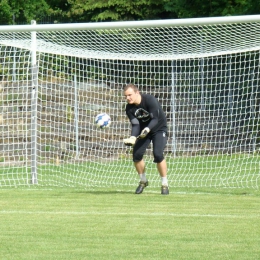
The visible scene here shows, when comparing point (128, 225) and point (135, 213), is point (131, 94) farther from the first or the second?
point (128, 225)

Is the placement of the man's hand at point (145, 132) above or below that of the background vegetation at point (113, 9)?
below

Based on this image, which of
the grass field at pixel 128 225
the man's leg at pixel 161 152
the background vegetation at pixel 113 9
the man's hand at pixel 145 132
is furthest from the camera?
the background vegetation at pixel 113 9

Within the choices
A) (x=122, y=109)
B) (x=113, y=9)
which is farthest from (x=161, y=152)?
(x=113, y=9)

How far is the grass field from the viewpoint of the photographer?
7676 millimetres

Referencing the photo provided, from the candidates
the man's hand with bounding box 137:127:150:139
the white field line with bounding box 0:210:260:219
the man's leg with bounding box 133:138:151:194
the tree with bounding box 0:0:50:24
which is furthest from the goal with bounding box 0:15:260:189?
the tree with bounding box 0:0:50:24

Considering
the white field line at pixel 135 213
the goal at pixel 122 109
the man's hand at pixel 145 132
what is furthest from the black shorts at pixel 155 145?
the white field line at pixel 135 213

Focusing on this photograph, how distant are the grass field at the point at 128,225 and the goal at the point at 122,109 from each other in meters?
2.23

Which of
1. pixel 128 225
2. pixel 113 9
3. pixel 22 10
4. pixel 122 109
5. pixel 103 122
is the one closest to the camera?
pixel 128 225

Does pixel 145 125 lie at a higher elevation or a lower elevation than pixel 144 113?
lower

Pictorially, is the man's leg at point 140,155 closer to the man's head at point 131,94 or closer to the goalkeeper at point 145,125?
the goalkeeper at point 145,125

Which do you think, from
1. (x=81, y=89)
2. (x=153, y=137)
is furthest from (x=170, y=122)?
(x=153, y=137)

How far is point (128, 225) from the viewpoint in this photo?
9367 mm

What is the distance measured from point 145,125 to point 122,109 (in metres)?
6.73

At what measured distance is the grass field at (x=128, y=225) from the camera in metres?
7.68
